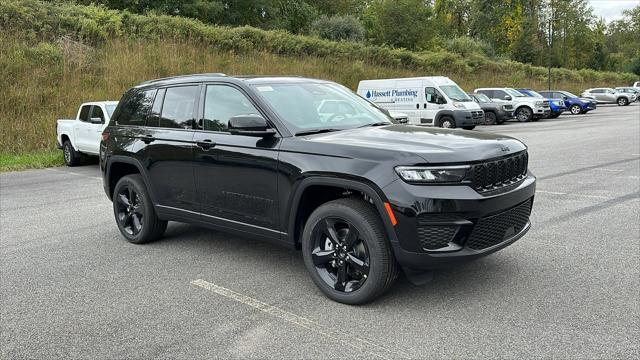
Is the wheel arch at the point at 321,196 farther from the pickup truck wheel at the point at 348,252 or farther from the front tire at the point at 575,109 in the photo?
the front tire at the point at 575,109

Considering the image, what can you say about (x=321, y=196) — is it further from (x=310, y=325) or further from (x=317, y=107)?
(x=310, y=325)

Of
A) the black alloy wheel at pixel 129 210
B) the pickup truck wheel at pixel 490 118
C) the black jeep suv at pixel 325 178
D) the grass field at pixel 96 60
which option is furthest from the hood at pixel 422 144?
the pickup truck wheel at pixel 490 118

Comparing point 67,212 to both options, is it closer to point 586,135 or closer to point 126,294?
point 126,294

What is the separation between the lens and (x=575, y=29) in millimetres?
67938

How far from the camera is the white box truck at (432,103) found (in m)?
20.7

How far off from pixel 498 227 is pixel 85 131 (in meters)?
11.5

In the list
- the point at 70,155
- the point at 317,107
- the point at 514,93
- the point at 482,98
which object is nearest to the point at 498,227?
the point at 317,107

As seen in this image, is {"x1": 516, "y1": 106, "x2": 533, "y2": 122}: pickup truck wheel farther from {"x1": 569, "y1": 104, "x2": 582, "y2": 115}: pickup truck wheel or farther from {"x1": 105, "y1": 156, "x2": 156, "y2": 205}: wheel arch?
{"x1": 105, "y1": 156, "x2": 156, "y2": 205}: wheel arch

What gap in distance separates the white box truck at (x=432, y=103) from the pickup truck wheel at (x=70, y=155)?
474 inches

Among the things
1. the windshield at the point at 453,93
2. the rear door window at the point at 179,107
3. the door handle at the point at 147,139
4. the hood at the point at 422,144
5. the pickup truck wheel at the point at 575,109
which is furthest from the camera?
the pickup truck wheel at the point at 575,109

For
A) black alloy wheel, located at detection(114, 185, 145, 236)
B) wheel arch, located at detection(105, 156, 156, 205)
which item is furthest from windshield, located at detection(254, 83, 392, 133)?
black alloy wheel, located at detection(114, 185, 145, 236)

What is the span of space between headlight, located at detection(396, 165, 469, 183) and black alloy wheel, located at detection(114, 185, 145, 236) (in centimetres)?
331

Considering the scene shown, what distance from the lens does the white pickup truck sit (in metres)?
12.5

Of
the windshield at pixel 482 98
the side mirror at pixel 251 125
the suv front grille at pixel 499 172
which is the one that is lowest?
the suv front grille at pixel 499 172
